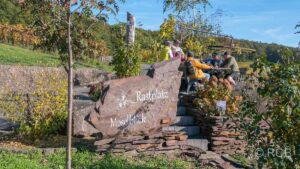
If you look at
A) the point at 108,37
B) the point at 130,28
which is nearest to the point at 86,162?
the point at 130,28

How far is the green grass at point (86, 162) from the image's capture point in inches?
277

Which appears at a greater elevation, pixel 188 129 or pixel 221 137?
pixel 188 129

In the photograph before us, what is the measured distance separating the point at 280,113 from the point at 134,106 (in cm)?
334

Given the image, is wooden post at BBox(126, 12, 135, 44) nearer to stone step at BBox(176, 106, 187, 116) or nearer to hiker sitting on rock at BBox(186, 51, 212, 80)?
hiker sitting on rock at BBox(186, 51, 212, 80)

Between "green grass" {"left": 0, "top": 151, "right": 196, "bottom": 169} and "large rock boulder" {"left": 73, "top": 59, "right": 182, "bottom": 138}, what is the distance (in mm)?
517

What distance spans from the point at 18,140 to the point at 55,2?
4224 mm

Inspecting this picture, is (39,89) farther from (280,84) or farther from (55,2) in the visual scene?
(280,84)

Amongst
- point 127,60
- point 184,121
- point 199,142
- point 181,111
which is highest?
point 127,60

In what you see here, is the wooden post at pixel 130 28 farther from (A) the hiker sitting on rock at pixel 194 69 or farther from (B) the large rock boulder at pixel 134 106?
(B) the large rock boulder at pixel 134 106

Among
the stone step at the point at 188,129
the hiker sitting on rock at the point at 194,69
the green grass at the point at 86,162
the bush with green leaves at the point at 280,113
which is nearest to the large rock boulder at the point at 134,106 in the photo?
the stone step at the point at 188,129

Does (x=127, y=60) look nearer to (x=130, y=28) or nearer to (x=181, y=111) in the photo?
(x=130, y=28)

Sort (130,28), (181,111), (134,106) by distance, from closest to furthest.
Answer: (134,106) → (181,111) → (130,28)

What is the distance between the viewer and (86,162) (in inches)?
292

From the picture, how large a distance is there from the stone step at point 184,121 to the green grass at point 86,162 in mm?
1609
